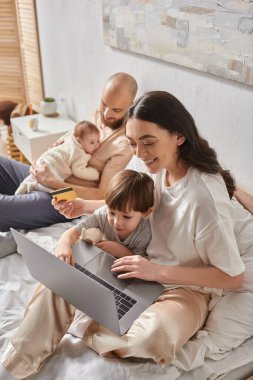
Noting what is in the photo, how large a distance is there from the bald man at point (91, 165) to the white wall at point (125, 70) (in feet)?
0.66

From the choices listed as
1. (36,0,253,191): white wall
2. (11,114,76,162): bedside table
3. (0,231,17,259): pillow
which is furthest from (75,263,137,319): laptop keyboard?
(11,114,76,162): bedside table

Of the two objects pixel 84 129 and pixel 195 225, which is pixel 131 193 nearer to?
pixel 195 225

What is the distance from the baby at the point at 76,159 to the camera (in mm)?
1927

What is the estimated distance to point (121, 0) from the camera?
1994 mm

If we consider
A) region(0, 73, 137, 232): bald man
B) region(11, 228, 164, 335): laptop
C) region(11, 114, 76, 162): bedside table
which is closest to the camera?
region(11, 228, 164, 335): laptop

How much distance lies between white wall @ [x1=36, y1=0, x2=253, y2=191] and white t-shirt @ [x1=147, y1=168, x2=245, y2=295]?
0.42 metres

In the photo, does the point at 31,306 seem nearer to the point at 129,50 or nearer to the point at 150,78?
the point at 150,78

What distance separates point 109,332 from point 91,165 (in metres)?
1.02

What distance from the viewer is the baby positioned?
193 cm

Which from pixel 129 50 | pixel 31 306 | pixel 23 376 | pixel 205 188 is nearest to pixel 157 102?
pixel 205 188

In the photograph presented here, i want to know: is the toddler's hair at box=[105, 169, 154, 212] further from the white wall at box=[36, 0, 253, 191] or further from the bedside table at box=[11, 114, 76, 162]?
the bedside table at box=[11, 114, 76, 162]

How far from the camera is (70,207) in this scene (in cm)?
147

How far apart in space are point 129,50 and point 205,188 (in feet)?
3.92

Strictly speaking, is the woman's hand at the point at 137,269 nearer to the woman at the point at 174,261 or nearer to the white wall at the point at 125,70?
the woman at the point at 174,261
